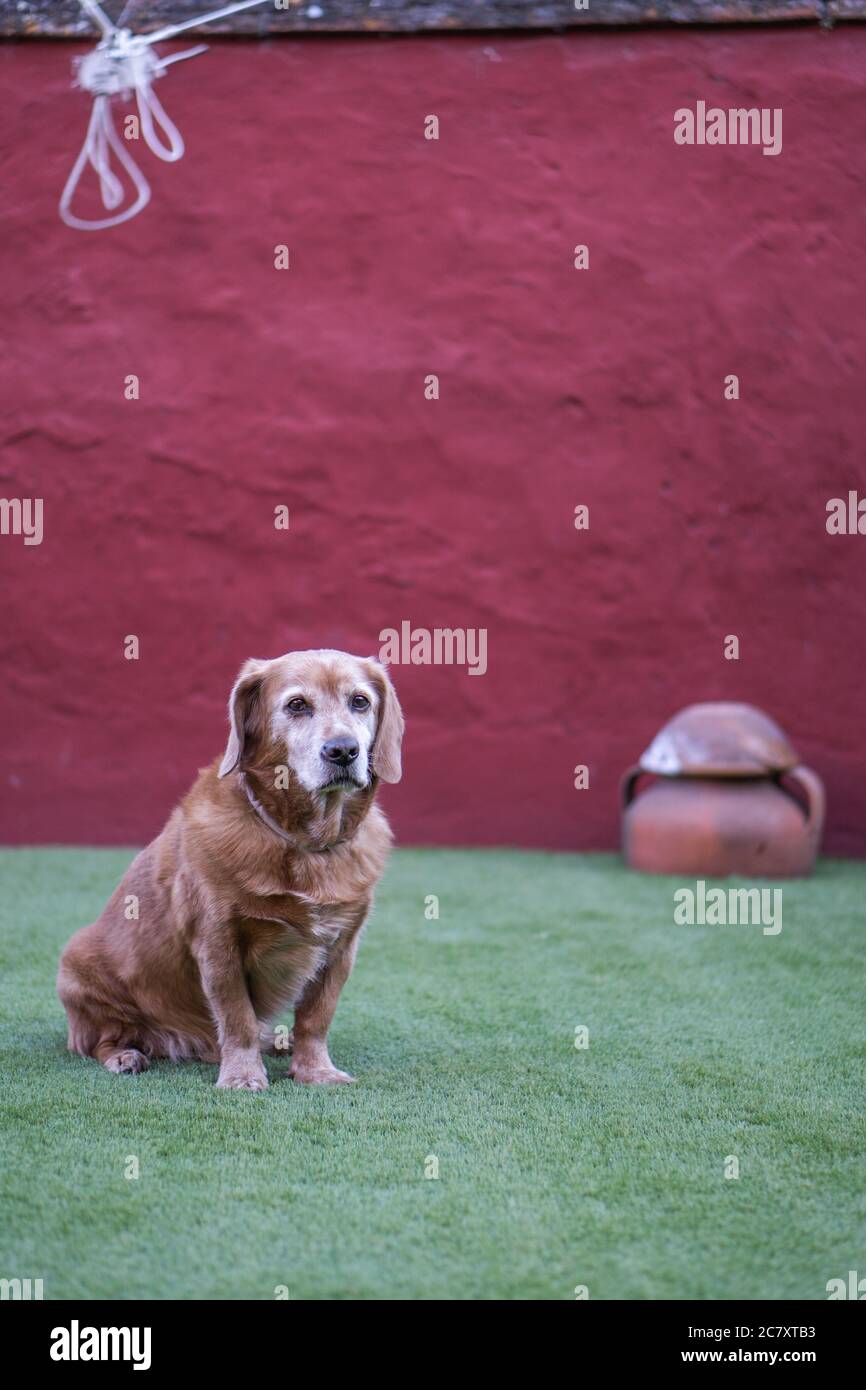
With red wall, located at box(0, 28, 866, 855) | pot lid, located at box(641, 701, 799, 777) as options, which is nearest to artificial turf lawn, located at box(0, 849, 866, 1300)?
pot lid, located at box(641, 701, 799, 777)

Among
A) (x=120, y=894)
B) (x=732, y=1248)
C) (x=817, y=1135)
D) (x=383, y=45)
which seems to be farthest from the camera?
(x=383, y=45)

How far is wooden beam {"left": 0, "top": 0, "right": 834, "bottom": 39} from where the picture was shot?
719 cm

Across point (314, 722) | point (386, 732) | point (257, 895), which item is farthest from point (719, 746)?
point (257, 895)

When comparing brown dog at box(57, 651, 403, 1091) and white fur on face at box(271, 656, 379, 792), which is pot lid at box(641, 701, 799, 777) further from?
white fur on face at box(271, 656, 379, 792)

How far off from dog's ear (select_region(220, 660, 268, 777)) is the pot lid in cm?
364

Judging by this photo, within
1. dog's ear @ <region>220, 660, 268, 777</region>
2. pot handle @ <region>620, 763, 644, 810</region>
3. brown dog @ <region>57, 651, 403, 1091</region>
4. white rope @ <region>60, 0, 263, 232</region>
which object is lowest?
brown dog @ <region>57, 651, 403, 1091</region>

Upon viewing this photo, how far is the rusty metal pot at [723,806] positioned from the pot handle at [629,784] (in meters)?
0.17

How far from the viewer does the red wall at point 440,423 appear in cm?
732

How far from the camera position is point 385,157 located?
7328 millimetres

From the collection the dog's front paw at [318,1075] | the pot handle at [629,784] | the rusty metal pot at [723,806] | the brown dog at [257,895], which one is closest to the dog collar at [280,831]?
the brown dog at [257,895]

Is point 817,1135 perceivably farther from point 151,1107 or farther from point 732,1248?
point 151,1107

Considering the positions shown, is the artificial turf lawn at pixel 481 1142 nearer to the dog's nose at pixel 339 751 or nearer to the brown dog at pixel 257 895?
the brown dog at pixel 257 895
